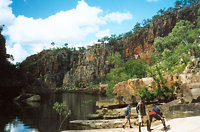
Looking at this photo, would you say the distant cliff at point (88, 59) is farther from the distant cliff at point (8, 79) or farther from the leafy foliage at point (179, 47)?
the leafy foliage at point (179, 47)

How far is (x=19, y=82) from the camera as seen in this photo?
56.7 m

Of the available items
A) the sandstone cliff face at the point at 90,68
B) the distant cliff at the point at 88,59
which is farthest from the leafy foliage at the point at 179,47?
the sandstone cliff face at the point at 90,68

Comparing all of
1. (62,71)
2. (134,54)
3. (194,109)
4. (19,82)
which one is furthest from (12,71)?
(194,109)

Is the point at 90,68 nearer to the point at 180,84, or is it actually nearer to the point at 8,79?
the point at 8,79

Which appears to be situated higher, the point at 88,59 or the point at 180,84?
the point at 88,59

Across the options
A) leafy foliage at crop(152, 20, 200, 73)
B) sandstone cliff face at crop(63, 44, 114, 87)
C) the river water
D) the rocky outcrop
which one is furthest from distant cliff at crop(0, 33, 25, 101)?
leafy foliage at crop(152, 20, 200, 73)

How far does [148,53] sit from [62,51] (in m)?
49.8

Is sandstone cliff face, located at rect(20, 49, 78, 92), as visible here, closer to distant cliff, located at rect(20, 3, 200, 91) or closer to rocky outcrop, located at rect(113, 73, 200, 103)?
distant cliff, located at rect(20, 3, 200, 91)

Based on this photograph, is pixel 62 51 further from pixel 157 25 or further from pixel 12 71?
pixel 157 25

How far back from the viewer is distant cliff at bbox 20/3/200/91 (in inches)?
2597

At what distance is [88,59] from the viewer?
276 ft

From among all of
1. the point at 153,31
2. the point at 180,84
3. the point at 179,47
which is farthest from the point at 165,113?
the point at 153,31

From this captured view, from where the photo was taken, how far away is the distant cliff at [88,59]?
66.0 metres

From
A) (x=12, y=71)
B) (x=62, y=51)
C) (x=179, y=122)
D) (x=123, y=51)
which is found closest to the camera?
(x=179, y=122)
